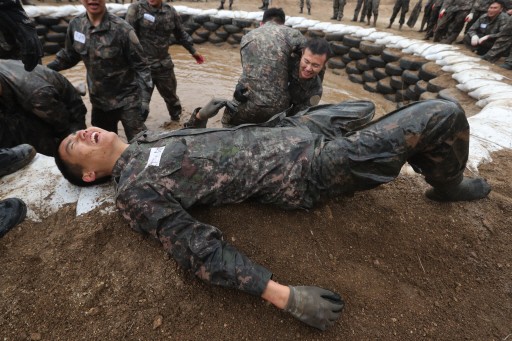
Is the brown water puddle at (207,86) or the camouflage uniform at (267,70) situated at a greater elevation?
the camouflage uniform at (267,70)

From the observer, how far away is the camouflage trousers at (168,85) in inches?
163

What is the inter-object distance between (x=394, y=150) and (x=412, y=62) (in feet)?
14.5

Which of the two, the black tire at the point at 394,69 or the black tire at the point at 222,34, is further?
the black tire at the point at 222,34

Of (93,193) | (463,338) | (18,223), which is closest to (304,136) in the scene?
(463,338)

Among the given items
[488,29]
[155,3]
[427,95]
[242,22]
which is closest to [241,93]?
[155,3]

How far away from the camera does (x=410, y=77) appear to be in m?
5.06

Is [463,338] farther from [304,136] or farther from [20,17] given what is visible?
[20,17]

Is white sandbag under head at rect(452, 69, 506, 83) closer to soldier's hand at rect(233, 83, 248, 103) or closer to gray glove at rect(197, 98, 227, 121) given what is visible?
soldier's hand at rect(233, 83, 248, 103)

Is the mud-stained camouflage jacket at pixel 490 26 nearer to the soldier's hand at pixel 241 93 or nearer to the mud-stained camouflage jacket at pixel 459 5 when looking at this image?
the mud-stained camouflage jacket at pixel 459 5

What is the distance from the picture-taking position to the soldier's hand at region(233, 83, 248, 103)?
279 cm

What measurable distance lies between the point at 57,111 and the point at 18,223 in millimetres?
949

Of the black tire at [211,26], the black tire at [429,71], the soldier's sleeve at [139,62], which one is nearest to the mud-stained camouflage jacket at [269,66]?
the soldier's sleeve at [139,62]

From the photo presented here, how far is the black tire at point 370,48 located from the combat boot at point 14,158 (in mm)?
5721

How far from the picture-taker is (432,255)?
1681 millimetres
